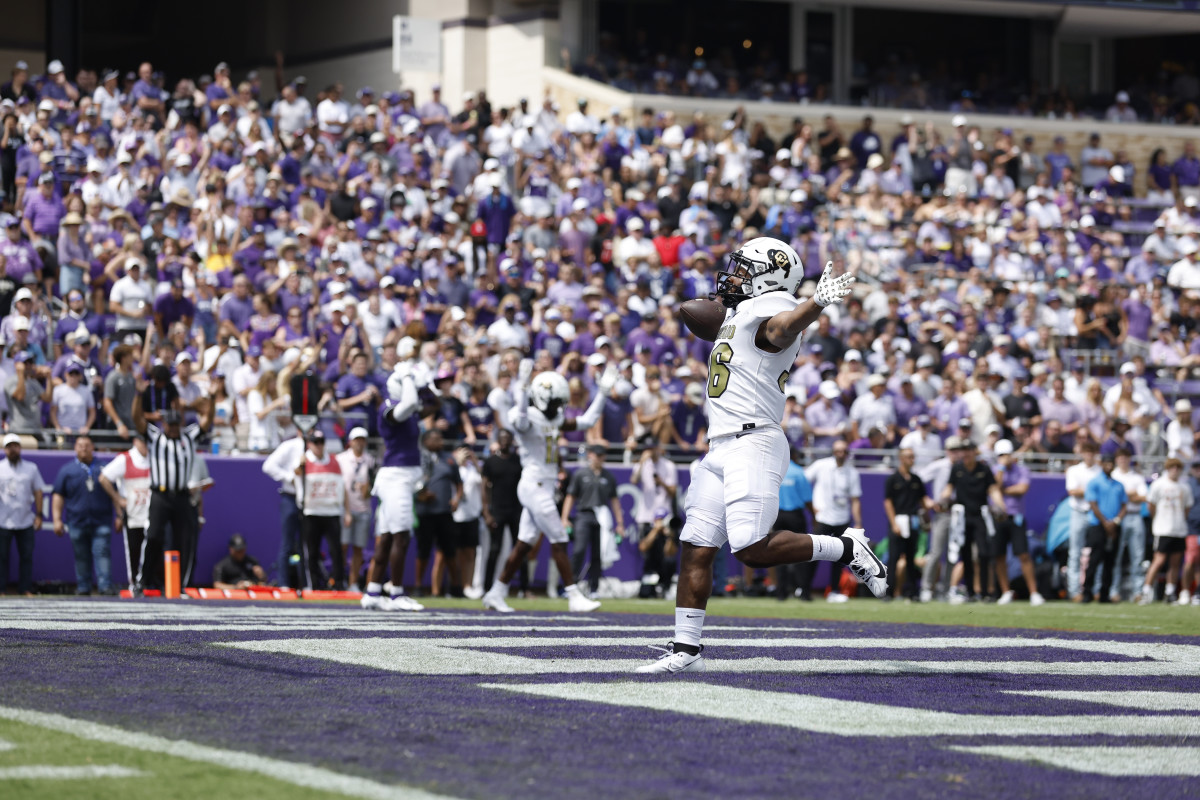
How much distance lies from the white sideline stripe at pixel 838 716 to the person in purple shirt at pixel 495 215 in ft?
50.2

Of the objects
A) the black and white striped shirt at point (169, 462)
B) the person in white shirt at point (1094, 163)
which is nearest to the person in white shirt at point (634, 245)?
the black and white striped shirt at point (169, 462)

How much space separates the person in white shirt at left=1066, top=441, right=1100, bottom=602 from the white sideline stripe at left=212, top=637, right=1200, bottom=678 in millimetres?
9984

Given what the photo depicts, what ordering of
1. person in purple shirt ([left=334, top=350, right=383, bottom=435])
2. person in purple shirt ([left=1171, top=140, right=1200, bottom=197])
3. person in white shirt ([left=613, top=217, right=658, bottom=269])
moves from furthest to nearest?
1. person in purple shirt ([left=1171, top=140, right=1200, bottom=197])
2. person in white shirt ([left=613, top=217, right=658, bottom=269])
3. person in purple shirt ([left=334, top=350, right=383, bottom=435])

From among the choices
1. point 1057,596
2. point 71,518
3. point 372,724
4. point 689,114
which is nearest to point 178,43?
point 689,114

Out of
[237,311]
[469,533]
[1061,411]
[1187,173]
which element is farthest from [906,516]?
[1187,173]

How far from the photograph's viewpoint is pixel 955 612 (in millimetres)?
14617

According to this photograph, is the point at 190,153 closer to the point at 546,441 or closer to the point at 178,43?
the point at 546,441

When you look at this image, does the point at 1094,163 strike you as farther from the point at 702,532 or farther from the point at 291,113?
the point at 702,532

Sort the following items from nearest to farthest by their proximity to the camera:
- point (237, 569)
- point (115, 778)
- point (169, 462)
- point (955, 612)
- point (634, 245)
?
point (115, 778) < point (955, 612) < point (169, 462) < point (237, 569) < point (634, 245)

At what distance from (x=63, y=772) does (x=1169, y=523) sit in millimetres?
15253


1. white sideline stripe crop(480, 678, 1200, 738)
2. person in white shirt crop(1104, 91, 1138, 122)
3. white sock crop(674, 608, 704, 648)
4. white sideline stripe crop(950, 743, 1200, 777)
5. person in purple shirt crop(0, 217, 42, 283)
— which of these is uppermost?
person in white shirt crop(1104, 91, 1138, 122)

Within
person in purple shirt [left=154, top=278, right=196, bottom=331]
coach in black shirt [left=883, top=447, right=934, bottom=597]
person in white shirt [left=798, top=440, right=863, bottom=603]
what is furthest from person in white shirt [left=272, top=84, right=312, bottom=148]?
coach in black shirt [left=883, top=447, right=934, bottom=597]

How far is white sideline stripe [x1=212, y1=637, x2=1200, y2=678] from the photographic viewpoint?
7.21 metres

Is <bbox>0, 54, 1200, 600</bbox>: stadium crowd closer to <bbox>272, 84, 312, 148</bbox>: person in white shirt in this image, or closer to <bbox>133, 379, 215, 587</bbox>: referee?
<bbox>272, 84, 312, 148</bbox>: person in white shirt
